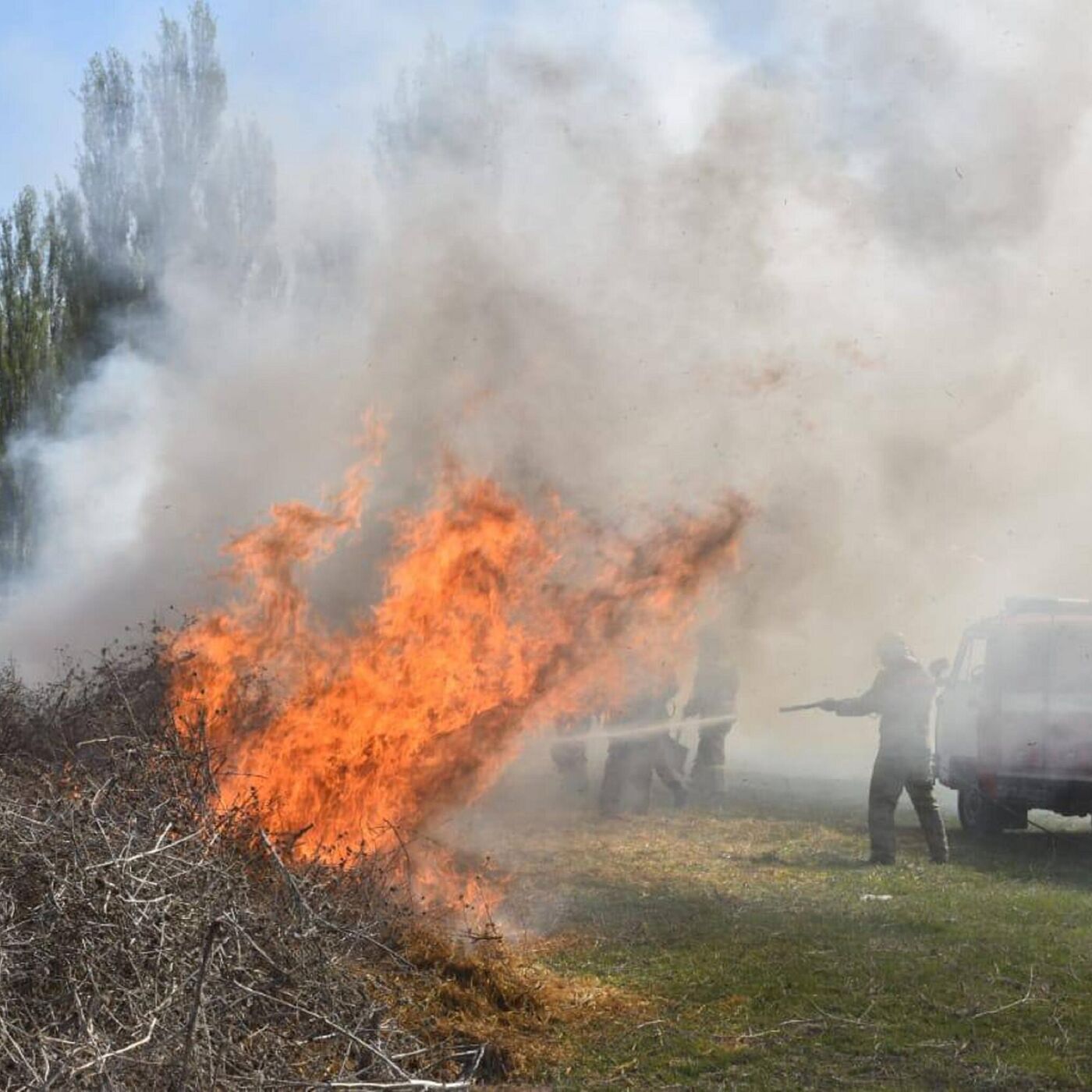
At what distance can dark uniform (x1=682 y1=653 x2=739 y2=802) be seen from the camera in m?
16.3

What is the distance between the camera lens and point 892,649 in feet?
39.8

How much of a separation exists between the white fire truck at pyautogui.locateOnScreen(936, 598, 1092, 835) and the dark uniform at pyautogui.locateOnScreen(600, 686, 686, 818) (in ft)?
11.0

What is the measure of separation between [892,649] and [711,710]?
4.54m

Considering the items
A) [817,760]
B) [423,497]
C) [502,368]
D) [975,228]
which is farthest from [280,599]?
[817,760]

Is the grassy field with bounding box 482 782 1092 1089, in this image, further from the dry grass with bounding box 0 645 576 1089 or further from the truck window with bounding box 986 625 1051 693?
the truck window with bounding box 986 625 1051 693

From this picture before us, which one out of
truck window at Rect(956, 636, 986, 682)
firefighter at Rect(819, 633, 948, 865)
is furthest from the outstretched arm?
truck window at Rect(956, 636, 986, 682)

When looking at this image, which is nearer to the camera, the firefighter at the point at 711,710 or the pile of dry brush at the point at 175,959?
the pile of dry brush at the point at 175,959

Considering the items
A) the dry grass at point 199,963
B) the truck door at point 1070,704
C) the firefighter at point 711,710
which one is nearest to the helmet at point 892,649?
the truck door at point 1070,704

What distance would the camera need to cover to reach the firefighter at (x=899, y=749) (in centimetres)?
1116

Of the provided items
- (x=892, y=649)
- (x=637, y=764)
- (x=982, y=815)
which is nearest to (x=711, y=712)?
(x=637, y=764)

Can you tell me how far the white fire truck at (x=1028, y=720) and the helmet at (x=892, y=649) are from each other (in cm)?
122

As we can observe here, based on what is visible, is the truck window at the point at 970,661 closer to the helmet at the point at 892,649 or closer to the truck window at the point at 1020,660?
Result: the truck window at the point at 1020,660

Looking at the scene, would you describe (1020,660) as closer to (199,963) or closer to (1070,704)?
(1070,704)

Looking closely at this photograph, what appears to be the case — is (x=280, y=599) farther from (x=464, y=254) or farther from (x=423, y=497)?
(x=464, y=254)
